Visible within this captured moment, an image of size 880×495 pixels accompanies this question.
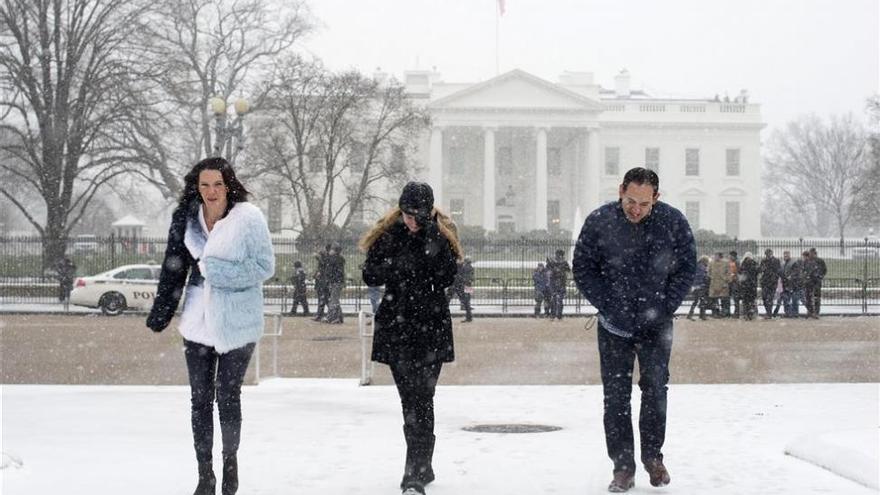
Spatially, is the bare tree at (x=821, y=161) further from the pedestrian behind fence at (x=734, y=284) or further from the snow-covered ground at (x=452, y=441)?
the snow-covered ground at (x=452, y=441)

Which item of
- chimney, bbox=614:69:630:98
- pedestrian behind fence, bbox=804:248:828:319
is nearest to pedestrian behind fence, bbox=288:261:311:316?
pedestrian behind fence, bbox=804:248:828:319

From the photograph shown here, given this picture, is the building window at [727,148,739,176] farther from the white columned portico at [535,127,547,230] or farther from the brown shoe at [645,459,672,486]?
the brown shoe at [645,459,672,486]

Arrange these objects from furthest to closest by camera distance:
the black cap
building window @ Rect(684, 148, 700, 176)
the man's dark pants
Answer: building window @ Rect(684, 148, 700, 176), the man's dark pants, the black cap

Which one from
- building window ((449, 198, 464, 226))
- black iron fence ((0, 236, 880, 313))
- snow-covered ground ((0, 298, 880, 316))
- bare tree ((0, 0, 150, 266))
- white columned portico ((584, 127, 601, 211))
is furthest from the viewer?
building window ((449, 198, 464, 226))

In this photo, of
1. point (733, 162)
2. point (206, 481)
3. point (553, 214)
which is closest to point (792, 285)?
point (206, 481)

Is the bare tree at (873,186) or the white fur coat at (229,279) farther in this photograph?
the bare tree at (873,186)

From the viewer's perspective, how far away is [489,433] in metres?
9.10

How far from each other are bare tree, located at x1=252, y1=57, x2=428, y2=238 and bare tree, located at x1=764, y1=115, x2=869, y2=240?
44.2 m

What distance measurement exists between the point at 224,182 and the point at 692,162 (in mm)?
88331

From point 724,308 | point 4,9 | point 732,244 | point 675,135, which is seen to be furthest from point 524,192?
point 724,308

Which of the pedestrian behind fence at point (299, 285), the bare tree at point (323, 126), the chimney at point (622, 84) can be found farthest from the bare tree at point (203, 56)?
the chimney at point (622, 84)

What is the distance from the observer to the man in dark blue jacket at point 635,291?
6.72m

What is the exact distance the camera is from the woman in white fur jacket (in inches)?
245

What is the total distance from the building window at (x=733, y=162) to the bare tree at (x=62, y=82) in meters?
56.6
